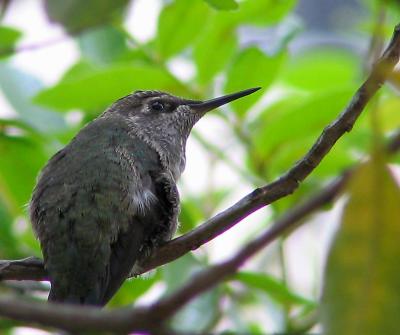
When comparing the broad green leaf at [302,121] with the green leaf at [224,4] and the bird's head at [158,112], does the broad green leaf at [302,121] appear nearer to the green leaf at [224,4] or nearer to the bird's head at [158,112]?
the bird's head at [158,112]

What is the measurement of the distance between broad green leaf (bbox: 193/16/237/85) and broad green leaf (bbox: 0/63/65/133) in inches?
33.0

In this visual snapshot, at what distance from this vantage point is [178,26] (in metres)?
3.35

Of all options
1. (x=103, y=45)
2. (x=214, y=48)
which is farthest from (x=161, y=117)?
(x=214, y=48)

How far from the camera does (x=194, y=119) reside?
446cm

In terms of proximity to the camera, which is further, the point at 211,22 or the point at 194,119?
→ the point at 194,119

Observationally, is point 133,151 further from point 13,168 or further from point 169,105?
point 169,105

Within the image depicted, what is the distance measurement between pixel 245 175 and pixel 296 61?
→ 69.2 inches

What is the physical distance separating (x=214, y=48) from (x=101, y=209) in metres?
0.96

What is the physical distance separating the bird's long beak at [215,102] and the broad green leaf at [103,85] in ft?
0.74

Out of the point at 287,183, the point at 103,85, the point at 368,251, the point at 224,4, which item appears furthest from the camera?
the point at 103,85

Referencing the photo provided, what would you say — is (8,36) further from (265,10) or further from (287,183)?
(287,183)

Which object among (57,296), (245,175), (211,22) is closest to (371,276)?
(57,296)

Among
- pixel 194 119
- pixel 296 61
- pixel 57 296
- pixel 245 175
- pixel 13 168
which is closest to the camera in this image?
pixel 57 296

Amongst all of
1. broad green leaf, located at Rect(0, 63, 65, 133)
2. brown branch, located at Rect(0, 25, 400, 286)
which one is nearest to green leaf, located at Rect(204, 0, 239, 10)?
brown branch, located at Rect(0, 25, 400, 286)
